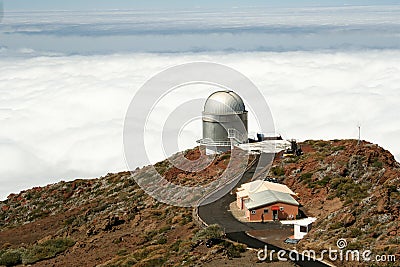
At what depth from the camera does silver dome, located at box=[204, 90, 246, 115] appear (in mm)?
35906

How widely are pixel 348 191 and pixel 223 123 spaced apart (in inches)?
440

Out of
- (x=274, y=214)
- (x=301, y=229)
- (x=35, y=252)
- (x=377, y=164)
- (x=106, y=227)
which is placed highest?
(x=377, y=164)

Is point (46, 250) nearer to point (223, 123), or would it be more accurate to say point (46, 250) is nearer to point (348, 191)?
point (348, 191)

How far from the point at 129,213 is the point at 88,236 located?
281cm

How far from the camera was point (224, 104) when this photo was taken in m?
36.1

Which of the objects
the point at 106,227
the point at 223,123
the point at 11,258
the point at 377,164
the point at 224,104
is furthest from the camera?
the point at 224,104

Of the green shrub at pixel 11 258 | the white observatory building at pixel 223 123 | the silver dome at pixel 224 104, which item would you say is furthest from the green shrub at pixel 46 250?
the silver dome at pixel 224 104

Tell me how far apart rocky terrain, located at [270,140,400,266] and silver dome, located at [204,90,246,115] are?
178 inches

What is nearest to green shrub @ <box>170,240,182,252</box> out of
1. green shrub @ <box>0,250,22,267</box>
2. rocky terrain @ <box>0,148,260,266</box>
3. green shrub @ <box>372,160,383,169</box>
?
rocky terrain @ <box>0,148,260,266</box>

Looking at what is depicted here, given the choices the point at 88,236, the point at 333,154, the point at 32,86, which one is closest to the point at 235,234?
the point at 88,236

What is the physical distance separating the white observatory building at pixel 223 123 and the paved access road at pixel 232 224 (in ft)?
21.1

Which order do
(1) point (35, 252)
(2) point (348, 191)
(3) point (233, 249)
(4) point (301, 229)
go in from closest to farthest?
(3) point (233, 249), (4) point (301, 229), (1) point (35, 252), (2) point (348, 191)

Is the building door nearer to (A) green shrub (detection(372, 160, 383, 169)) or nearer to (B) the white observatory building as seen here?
(A) green shrub (detection(372, 160, 383, 169))

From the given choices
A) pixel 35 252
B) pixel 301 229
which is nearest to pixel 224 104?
pixel 35 252
